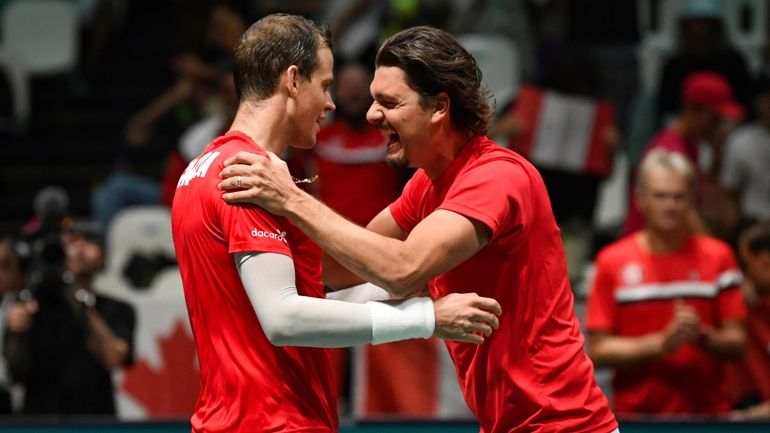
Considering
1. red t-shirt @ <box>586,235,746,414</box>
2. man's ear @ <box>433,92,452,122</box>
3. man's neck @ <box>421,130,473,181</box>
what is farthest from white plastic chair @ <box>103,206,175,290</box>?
man's ear @ <box>433,92,452,122</box>

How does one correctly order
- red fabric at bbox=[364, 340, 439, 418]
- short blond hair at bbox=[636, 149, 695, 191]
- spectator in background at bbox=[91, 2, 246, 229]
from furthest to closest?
spectator in background at bbox=[91, 2, 246, 229] → red fabric at bbox=[364, 340, 439, 418] → short blond hair at bbox=[636, 149, 695, 191]

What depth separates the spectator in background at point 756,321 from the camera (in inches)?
249

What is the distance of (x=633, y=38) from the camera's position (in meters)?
10.6

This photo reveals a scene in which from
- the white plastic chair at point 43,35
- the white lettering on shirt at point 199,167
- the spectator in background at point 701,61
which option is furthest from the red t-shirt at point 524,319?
the white plastic chair at point 43,35

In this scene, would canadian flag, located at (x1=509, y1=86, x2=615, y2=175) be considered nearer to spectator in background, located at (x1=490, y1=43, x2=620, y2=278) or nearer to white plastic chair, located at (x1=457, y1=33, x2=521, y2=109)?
spectator in background, located at (x1=490, y1=43, x2=620, y2=278)

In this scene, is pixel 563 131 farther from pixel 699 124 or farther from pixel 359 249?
pixel 359 249

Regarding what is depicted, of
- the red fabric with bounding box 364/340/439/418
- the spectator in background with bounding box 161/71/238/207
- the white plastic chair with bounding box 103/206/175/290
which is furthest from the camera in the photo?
the white plastic chair with bounding box 103/206/175/290

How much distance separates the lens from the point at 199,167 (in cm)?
350

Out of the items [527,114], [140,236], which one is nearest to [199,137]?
[140,236]

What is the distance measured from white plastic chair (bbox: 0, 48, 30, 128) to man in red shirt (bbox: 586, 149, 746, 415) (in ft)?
20.7

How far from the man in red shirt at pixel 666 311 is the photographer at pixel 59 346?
2.41 m

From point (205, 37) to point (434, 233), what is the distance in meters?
6.33

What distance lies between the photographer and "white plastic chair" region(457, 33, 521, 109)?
8.79m

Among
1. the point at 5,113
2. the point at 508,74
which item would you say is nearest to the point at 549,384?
the point at 508,74
